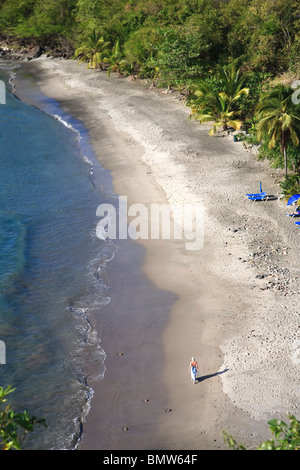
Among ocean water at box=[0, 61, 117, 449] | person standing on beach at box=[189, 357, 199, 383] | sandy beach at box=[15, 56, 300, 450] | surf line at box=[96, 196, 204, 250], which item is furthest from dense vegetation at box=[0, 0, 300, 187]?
person standing on beach at box=[189, 357, 199, 383]

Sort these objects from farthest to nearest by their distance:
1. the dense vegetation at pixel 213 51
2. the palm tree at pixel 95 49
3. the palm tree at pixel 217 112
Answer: the palm tree at pixel 95 49 → the palm tree at pixel 217 112 → the dense vegetation at pixel 213 51

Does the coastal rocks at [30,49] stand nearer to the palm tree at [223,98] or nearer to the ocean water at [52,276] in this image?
the ocean water at [52,276]

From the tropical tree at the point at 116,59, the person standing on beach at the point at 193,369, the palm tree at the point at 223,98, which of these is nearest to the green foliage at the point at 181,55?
the palm tree at the point at 223,98

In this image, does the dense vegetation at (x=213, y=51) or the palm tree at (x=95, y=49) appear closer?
the dense vegetation at (x=213, y=51)

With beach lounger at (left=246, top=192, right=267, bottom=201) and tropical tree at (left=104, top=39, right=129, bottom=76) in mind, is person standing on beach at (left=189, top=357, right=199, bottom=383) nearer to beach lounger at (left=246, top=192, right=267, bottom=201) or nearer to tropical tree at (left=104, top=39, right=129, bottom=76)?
beach lounger at (left=246, top=192, right=267, bottom=201)

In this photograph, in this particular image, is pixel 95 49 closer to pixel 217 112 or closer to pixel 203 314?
pixel 217 112

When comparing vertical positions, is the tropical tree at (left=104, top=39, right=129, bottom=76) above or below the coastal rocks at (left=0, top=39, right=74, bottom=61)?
above

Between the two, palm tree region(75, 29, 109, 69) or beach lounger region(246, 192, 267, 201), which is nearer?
beach lounger region(246, 192, 267, 201)
